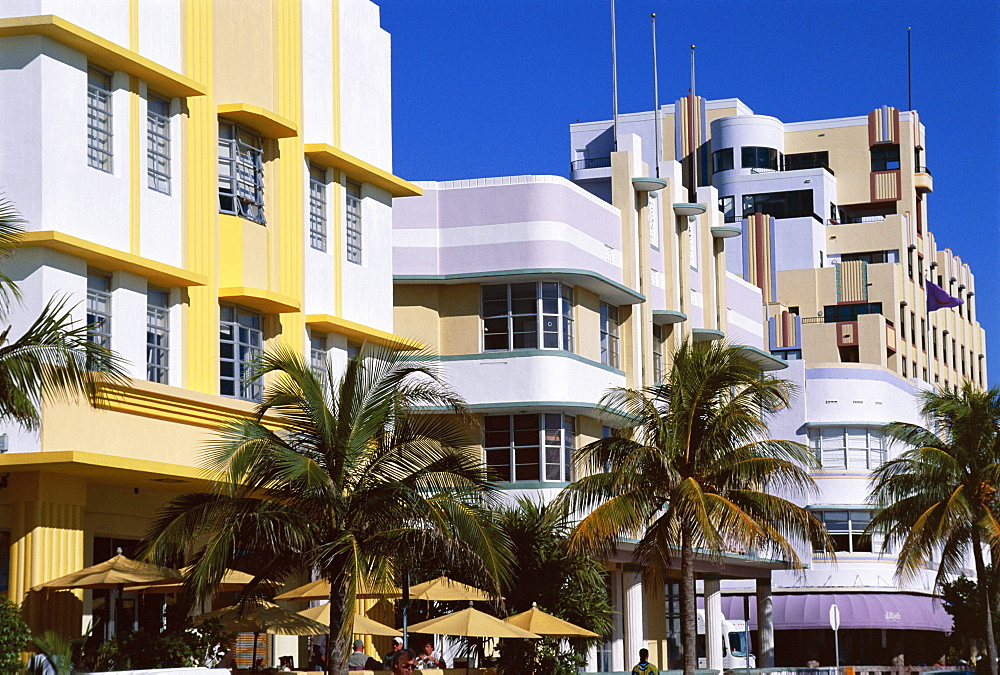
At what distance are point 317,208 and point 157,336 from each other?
6.21 metres

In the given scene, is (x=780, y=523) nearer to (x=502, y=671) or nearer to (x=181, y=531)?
(x=502, y=671)

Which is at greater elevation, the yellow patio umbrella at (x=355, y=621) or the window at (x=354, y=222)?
the window at (x=354, y=222)

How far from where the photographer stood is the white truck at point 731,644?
5534cm

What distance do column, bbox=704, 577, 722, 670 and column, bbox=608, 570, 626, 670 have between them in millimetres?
6130

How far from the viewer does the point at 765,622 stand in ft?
186

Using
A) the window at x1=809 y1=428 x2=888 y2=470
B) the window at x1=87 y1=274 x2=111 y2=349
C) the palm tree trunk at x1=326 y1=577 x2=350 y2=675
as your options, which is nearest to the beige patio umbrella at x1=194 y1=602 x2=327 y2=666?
the palm tree trunk at x1=326 y1=577 x2=350 y2=675

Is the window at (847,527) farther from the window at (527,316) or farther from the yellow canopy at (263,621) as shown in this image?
the yellow canopy at (263,621)

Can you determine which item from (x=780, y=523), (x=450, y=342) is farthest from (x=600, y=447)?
(x=450, y=342)

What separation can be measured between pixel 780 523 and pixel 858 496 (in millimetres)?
30101

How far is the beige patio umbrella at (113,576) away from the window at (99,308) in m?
4.12

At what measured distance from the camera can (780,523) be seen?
33219 mm

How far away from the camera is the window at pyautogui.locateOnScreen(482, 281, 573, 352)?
40.1m

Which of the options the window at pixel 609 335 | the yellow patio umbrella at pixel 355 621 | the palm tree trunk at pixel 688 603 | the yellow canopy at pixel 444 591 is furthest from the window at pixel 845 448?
the yellow patio umbrella at pixel 355 621

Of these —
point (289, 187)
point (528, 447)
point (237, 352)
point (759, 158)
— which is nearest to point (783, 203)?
point (759, 158)
